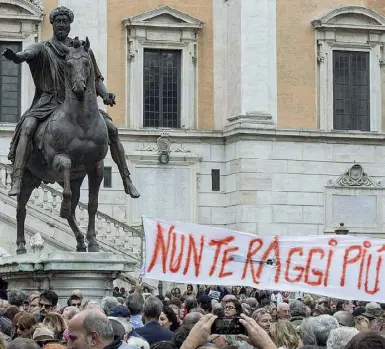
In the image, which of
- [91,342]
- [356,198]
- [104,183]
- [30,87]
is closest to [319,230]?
[356,198]

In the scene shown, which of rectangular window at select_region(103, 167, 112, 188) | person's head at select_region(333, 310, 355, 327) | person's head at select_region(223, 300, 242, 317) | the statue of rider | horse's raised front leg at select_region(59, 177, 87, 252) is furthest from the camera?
rectangular window at select_region(103, 167, 112, 188)

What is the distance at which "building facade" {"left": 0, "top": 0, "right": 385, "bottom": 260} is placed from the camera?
38750mm

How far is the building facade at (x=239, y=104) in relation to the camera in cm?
3875

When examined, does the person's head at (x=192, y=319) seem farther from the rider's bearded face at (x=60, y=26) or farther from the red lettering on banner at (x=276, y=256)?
the rider's bearded face at (x=60, y=26)

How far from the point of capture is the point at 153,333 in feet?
40.9

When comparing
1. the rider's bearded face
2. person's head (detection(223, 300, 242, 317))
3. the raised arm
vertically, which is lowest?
person's head (detection(223, 300, 242, 317))

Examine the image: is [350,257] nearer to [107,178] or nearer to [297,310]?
[297,310]

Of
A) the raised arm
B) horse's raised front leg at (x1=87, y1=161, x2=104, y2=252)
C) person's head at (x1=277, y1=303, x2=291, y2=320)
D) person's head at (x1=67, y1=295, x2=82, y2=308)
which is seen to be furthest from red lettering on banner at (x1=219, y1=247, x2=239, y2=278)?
the raised arm

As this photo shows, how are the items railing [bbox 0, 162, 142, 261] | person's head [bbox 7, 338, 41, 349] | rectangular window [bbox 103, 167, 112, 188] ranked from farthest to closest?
rectangular window [bbox 103, 167, 112, 188], railing [bbox 0, 162, 142, 261], person's head [bbox 7, 338, 41, 349]

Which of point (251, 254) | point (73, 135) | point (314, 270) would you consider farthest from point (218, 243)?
point (73, 135)

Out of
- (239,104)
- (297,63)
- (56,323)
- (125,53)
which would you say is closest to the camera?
(56,323)

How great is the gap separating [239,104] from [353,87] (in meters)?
3.90

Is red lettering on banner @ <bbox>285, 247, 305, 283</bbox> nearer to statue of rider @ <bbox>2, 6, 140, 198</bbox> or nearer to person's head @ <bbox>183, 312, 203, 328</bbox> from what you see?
statue of rider @ <bbox>2, 6, 140, 198</bbox>

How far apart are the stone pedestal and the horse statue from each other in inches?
26.7
